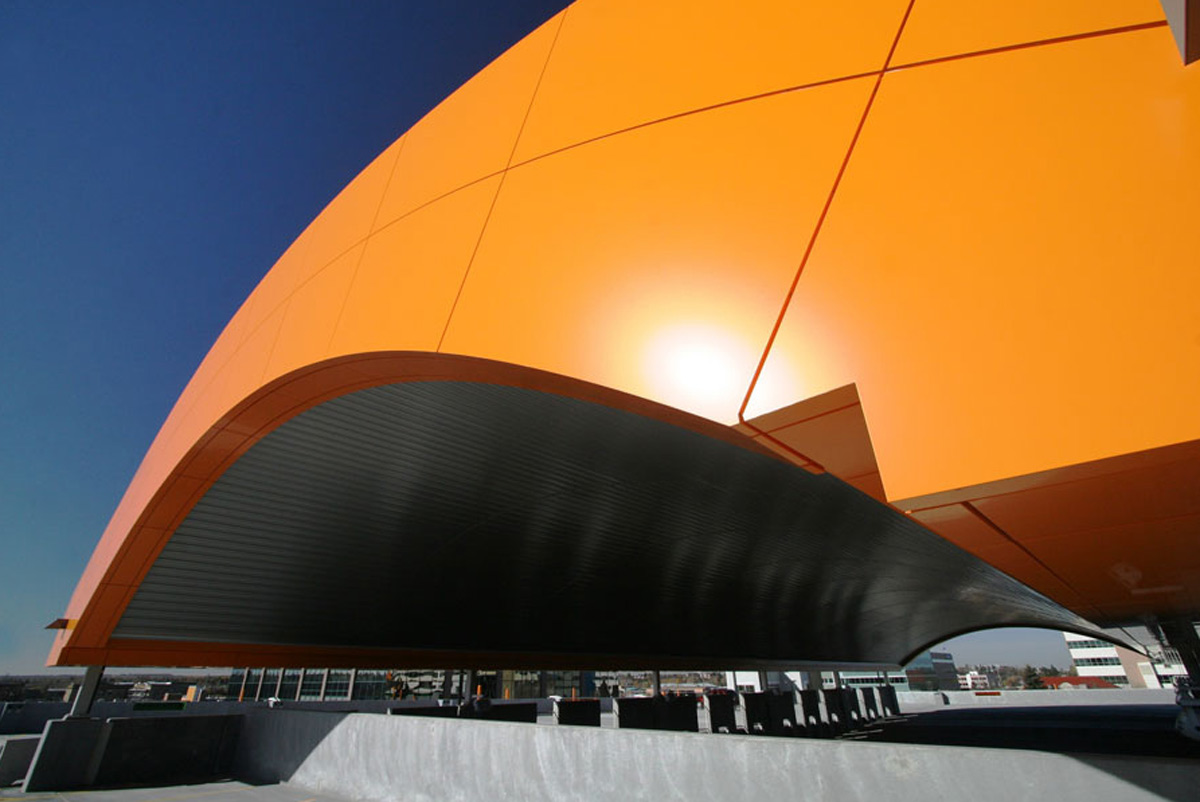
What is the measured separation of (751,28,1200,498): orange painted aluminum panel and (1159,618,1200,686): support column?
2664 cm

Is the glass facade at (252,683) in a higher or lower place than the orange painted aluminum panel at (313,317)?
lower

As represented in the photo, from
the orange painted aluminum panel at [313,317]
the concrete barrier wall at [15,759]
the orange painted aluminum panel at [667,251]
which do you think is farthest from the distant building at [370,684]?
the orange painted aluminum panel at [667,251]

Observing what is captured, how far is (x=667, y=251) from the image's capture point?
156 inches

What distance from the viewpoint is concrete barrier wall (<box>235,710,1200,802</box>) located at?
121 inches

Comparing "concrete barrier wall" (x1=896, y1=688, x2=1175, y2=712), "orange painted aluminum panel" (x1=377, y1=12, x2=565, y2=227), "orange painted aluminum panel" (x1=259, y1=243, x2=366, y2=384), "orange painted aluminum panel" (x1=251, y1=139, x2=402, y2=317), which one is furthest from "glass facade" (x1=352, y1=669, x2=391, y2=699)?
"orange painted aluminum panel" (x1=377, y1=12, x2=565, y2=227)

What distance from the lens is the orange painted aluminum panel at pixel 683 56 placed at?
352 cm

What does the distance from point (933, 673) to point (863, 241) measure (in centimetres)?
12314

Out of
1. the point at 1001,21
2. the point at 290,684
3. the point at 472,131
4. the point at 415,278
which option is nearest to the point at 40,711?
the point at 415,278

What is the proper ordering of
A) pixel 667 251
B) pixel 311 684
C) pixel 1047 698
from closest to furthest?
pixel 667 251 < pixel 1047 698 < pixel 311 684

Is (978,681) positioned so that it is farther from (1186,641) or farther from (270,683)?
(270,683)

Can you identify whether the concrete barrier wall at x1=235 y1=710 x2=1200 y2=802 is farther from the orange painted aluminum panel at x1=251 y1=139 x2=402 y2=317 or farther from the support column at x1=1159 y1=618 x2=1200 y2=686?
the support column at x1=1159 y1=618 x2=1200 y2=686

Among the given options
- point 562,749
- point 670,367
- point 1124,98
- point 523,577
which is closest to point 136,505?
point 523,577

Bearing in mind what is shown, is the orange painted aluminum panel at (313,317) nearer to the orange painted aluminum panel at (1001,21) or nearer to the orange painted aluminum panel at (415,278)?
the orange painted aluminum panel at (415,278)

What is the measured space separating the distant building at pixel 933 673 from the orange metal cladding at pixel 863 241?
280 feet
